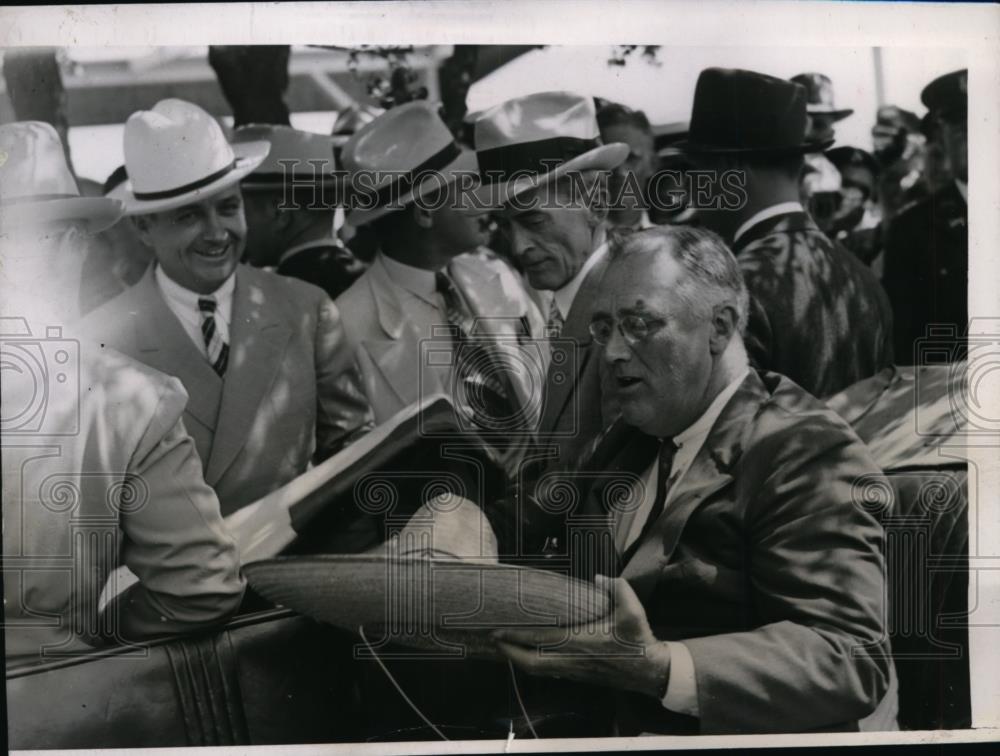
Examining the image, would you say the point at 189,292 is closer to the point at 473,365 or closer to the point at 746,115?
the point at 473,365

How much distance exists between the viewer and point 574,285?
17.0 feet

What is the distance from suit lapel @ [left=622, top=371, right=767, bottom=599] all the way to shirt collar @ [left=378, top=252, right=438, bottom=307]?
115 centimetres

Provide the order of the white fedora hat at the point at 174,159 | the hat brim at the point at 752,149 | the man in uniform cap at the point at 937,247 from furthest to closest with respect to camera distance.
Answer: the man in uniform cap at the point at 937,247 → the hat brim at the point at 752,149 → the white fedora hat at the point at 174,159

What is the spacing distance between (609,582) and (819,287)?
4.53ft

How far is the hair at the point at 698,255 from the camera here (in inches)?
203

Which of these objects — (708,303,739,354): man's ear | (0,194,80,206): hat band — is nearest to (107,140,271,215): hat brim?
(0,194,80,206): hat band

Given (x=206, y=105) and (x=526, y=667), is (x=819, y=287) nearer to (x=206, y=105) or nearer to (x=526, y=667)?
(x=526, y=667)

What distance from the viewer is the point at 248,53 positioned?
5098 millimetres

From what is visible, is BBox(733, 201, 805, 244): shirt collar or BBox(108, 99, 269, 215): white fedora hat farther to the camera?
BBox(733, 201, 805, 244): shirt collar

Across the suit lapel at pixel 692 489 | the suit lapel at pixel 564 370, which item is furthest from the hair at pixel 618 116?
the suit lapel at pixel 692 489

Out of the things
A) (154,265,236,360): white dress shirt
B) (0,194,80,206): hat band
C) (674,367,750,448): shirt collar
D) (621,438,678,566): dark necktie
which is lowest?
(621,438,678,566): dark necktie

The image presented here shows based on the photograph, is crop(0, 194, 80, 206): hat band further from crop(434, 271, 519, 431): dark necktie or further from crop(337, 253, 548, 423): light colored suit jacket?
crop(434, 271, 519, 431): dark necktie

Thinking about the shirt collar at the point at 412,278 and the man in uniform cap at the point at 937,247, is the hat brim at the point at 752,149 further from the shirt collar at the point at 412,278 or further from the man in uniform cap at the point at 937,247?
the shirt collar at the point at 412,278

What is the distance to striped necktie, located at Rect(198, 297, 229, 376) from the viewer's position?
5.13m
